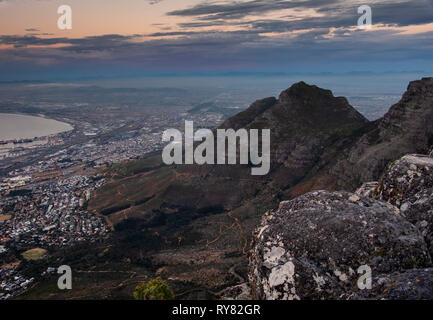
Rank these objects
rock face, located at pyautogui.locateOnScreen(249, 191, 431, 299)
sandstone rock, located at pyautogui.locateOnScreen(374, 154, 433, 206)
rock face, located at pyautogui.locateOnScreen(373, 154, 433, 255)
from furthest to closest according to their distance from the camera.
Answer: sandstone rock, located at pyautogui.locateOnScreen(374, 154, 433, 206) → rock face, located at pyautogui.locateOnScreen(373, 154, 433, 255) → rock face, located at pyautogui.locateOnScreen(249, 191, 431, 299)

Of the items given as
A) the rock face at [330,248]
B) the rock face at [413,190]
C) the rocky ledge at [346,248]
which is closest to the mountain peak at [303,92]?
the rock face at [413,190]

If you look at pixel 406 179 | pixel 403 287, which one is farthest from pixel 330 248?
pixel 406 179

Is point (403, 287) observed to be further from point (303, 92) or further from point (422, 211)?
point (303, 92)

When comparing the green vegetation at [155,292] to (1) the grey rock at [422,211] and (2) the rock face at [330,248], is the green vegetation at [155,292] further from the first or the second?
(1) the grey rock at [422,211]

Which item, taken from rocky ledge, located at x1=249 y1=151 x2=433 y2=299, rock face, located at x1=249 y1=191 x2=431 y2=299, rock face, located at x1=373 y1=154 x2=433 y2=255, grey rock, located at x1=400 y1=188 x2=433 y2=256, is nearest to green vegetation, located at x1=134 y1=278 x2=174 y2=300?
rocky ledge, located at x1=249 y1=151 x2=433 y2=299

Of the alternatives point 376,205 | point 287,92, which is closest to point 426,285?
point 376,205

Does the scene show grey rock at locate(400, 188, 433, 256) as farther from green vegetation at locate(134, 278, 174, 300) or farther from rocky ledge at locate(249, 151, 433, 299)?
green vegetation at locate(134, 278, 174, 300)
